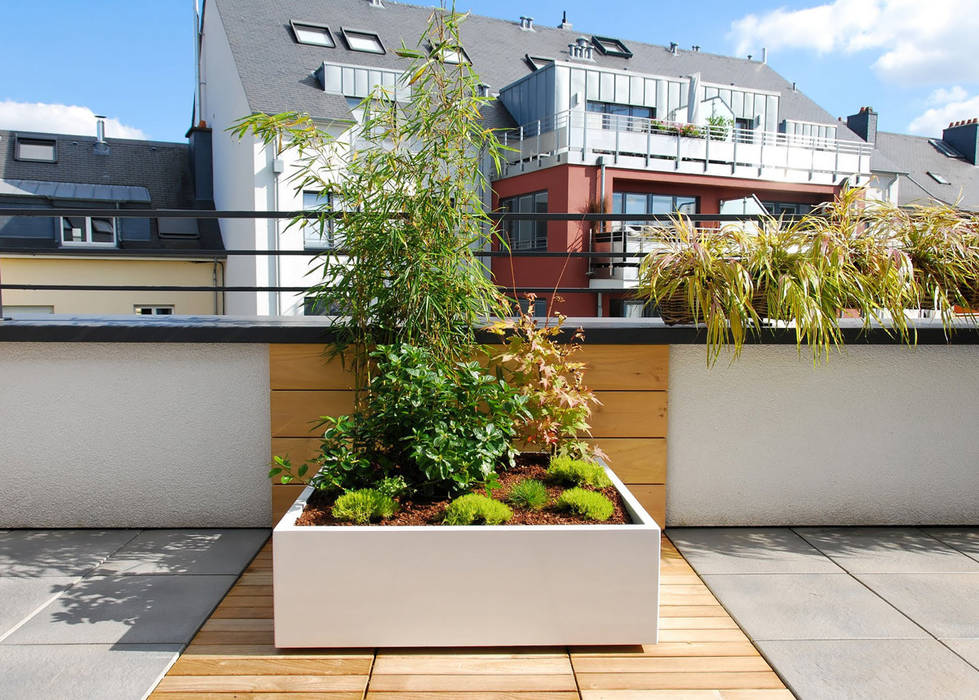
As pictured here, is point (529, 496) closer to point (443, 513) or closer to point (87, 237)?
point (443, 513)

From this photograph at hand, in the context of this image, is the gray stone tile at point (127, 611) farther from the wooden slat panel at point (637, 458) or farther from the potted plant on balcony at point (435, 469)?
the wooden slat panel at point (637, 458)

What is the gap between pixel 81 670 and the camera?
1965mm

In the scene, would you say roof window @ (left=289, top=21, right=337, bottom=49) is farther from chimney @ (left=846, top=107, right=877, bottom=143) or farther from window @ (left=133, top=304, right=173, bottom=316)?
chimney @ (left=846, top=107, right=877, bottom=143)

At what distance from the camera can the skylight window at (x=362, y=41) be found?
16109mm

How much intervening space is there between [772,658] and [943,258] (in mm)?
1949

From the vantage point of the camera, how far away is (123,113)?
15469mm

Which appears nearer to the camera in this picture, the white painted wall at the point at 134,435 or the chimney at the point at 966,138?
the white painted wall at the point at 134,435

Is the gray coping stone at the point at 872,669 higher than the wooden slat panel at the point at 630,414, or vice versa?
the wooden slat panel at the point at 630,414

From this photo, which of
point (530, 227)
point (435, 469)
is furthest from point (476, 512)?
point (530, 227)

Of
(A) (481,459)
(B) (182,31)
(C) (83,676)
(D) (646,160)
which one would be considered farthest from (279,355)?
(B) (182,31)

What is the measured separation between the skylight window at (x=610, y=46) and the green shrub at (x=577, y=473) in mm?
19301

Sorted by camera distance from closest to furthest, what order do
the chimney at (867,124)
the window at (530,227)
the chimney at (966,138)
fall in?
the window at (530,227) < the chimney at (867,124) < the chimney at (966,138)

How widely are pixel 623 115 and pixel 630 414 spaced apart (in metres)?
12.7

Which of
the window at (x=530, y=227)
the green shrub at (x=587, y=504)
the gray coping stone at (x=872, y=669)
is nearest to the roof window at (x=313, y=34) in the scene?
the window at (x=530, y=227)
